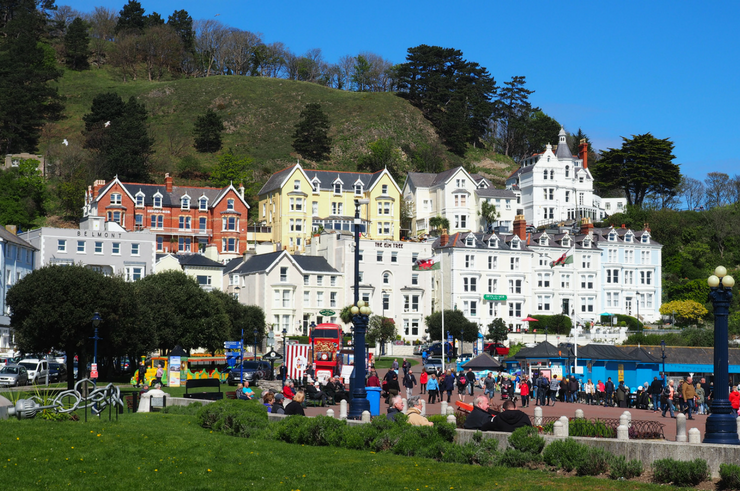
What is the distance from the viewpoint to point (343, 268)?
284ft

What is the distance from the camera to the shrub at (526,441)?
17.3m

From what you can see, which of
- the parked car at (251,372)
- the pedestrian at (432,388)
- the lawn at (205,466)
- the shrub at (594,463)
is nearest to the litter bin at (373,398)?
the lawn at (205,466)

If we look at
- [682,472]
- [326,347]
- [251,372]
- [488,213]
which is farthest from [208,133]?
[682,472]

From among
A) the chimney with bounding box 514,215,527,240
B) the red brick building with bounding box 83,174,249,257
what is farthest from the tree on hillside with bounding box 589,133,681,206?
the red brick building with bounding box 83,174,249,257

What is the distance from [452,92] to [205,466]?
13561 centimetres

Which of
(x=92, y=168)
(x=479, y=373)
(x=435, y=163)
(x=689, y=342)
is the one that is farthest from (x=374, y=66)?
(x=479, y=373)

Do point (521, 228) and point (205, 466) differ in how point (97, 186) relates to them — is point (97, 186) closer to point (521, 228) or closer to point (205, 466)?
point (521, 228)

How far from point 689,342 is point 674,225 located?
116 ft

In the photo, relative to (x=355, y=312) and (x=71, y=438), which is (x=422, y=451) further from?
(x=355, y=312)

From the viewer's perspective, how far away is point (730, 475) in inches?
594

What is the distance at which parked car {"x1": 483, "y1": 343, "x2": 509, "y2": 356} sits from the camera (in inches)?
3081

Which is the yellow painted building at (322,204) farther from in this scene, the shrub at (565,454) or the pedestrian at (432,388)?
the shrub at (565,454)

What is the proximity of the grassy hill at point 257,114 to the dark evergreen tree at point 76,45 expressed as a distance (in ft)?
10.1

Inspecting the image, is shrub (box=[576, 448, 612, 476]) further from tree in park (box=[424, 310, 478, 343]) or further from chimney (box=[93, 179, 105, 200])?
chimney (box=[93, 179, 105, 200])
